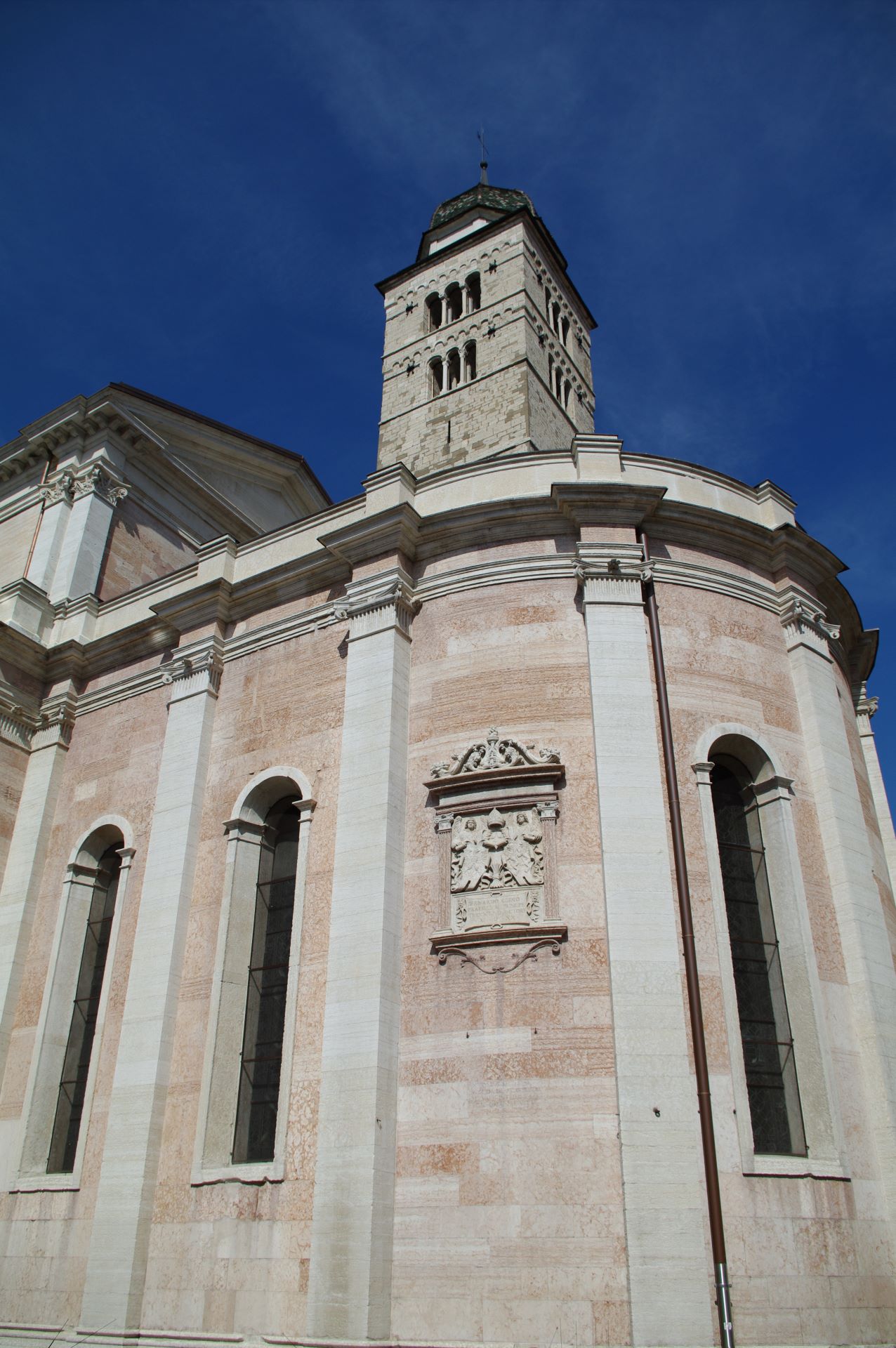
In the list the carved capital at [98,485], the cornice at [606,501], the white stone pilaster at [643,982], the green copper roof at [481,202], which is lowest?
the white stone pilaster at [643,982]

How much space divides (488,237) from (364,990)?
29.6 meters

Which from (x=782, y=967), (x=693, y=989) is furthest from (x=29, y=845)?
(x=782, y=967)

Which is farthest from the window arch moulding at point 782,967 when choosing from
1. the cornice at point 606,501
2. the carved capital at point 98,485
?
the carved capital at point 98,485

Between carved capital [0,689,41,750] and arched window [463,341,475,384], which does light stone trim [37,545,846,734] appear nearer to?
carved capital [0,689,41,750]

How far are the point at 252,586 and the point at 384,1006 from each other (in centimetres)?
768

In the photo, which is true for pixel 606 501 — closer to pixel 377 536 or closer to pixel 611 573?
pixel 611 573

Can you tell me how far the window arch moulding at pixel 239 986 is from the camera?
13.5 metres

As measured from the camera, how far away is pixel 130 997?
50.0 ft

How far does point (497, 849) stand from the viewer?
13.7 meters

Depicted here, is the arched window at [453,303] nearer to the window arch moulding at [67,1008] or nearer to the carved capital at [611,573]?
the carved capital at [611,573]

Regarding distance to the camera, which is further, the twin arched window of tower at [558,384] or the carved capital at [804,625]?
the twin arched window of tower at [558,384]

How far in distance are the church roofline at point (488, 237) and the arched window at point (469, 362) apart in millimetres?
4838

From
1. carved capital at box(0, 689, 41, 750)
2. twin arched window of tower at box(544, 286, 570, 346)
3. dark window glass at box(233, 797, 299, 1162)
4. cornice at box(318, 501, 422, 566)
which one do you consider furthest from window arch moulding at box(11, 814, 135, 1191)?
twin arched window of tower at box(544, 286, 570, 346)

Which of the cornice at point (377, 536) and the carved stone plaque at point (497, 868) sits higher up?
the cornice at point (377, 536)
